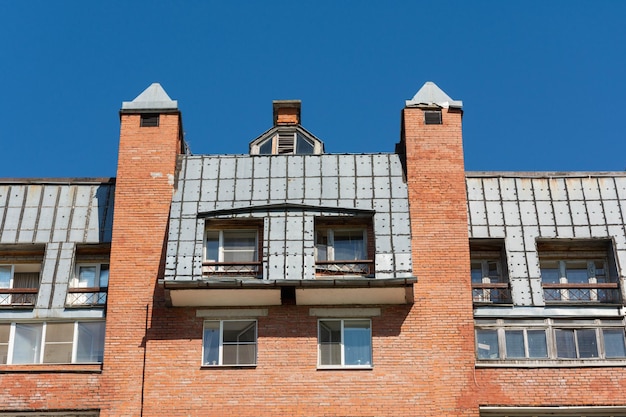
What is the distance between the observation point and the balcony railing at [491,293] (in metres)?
36.6

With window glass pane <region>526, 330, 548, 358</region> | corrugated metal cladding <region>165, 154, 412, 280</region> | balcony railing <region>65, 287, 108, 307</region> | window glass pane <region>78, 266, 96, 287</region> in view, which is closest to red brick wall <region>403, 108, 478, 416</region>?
corrugated metal cladding <region>165, 154, 412, 280</region>

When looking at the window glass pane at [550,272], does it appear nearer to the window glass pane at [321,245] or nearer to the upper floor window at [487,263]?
the upper floor window at [487,263]

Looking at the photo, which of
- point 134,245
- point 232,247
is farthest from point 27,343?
point 232,247

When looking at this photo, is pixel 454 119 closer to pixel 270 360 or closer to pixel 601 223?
pixel 601 223

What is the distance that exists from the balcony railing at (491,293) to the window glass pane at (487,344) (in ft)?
3.58

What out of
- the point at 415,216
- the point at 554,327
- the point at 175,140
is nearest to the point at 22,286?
the point at 175,140

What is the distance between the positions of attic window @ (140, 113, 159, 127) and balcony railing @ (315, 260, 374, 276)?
6.91m

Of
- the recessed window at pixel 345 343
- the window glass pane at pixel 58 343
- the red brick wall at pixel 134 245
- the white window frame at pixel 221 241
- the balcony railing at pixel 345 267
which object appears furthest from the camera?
the white window frame at pixel 221 241

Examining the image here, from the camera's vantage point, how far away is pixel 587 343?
35656 mm

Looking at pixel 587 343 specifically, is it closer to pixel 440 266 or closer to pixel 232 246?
pixel 440 266

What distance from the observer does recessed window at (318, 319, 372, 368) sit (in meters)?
35.1

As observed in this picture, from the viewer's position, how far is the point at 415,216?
3712 cm

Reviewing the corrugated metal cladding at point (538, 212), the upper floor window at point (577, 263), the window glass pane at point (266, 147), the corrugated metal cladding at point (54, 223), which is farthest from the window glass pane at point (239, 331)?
the upper floor window at point (577, 263)

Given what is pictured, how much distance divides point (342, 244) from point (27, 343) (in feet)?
30.2
